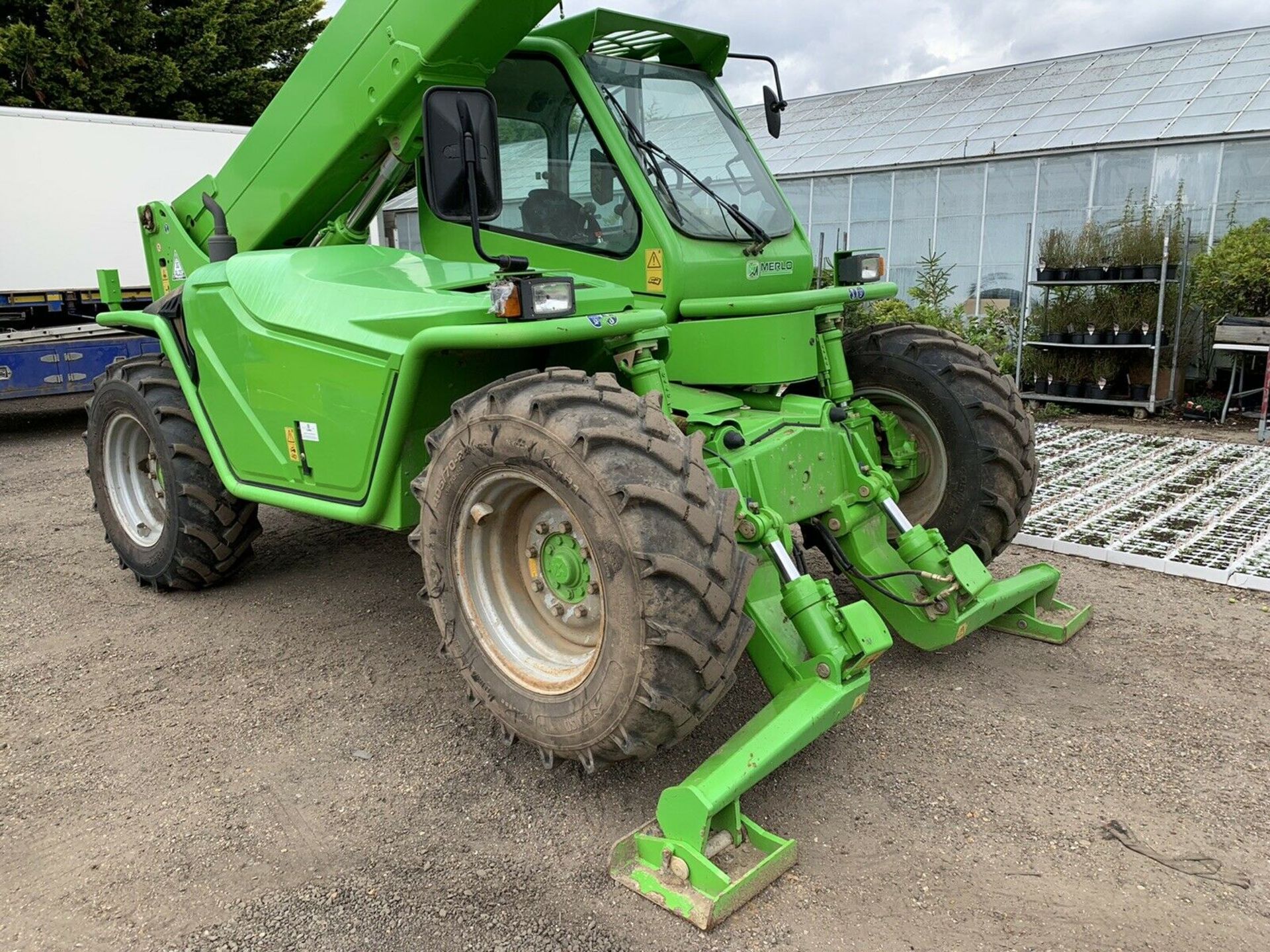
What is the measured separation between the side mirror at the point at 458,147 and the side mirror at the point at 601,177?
2.87ft

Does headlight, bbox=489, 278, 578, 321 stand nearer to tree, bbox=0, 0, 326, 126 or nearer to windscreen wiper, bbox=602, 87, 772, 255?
windscreen wiper, bbox=602, 87, 772, 255

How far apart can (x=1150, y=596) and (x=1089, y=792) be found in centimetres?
218

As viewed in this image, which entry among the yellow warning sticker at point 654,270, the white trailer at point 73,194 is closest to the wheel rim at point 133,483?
the yellow warning sticker at point 654,270

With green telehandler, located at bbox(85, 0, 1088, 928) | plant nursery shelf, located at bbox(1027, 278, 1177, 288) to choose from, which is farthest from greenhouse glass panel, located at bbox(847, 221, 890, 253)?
green telehandler, located at bbox(85, 0, 1088, 928)

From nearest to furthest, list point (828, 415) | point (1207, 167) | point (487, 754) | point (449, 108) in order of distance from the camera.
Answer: point (449, 108), point (487, 754), point (828, 415), point (1207, 167)

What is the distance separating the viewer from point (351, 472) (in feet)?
12.6

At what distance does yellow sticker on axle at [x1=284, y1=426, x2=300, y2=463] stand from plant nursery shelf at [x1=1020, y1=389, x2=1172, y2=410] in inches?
354

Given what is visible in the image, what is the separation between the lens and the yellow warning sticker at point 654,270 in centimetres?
394

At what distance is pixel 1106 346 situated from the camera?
10727 millimetres

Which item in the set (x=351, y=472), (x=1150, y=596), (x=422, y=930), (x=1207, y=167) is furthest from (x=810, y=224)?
(x=422, y=930)

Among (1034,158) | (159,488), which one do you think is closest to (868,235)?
(1034,158)

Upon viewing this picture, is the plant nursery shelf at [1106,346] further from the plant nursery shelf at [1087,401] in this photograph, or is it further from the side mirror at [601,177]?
the side mirror at [601,177]

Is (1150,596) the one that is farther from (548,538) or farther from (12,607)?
(12,607)

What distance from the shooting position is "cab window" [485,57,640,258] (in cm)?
408
